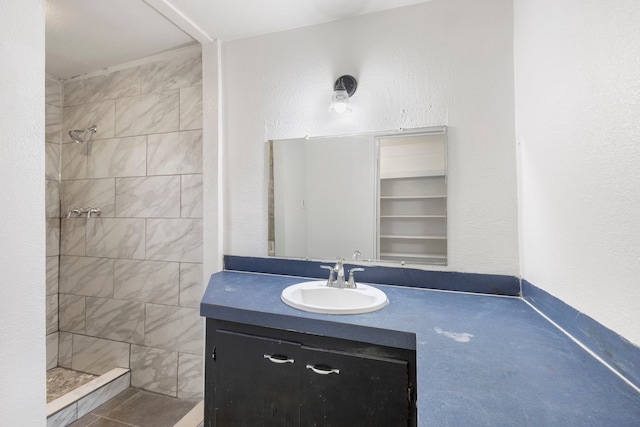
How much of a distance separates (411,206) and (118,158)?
213 centimetres

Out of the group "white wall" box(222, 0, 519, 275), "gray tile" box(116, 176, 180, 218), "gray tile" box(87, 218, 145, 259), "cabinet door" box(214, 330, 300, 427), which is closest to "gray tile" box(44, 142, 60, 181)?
"gray tile" box(87, 218, 145, 259)

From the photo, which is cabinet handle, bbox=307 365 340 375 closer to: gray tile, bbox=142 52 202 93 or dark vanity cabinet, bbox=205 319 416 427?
dark vanity cabinet, bbox=205 319 416 427

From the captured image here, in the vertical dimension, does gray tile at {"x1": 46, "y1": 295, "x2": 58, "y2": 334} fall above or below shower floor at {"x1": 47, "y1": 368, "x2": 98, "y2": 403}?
above

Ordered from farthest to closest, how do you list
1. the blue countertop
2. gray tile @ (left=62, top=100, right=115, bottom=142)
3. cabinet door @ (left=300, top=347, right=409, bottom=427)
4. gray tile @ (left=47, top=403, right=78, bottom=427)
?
gray tile @ (left=62, top=100, right=115, bottom=142), gray tile @ (left=47, top=403, right=78, bottom=427), cabinet door @ (left=300, top=347, right=409, bottom=427), the blue countertop

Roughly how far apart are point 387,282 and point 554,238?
2.40ft

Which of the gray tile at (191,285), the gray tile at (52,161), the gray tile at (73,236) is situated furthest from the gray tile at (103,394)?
the gray tile at (52,161)

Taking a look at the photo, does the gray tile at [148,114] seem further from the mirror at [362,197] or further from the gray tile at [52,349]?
the gray tile at [52,349]

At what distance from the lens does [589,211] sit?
78cm

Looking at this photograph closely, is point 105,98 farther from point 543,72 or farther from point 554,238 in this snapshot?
point 554,238

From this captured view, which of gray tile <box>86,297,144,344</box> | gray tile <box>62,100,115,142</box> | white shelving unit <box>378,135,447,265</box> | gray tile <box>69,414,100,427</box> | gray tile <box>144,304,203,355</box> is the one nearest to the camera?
white shelving unit <box>378,135,447,265</box>

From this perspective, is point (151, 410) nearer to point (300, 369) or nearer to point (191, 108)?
point (300, 369)

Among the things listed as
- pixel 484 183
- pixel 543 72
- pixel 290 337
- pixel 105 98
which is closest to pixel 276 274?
pixel 290 337

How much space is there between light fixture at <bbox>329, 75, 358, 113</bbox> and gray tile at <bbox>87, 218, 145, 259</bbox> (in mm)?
1601
